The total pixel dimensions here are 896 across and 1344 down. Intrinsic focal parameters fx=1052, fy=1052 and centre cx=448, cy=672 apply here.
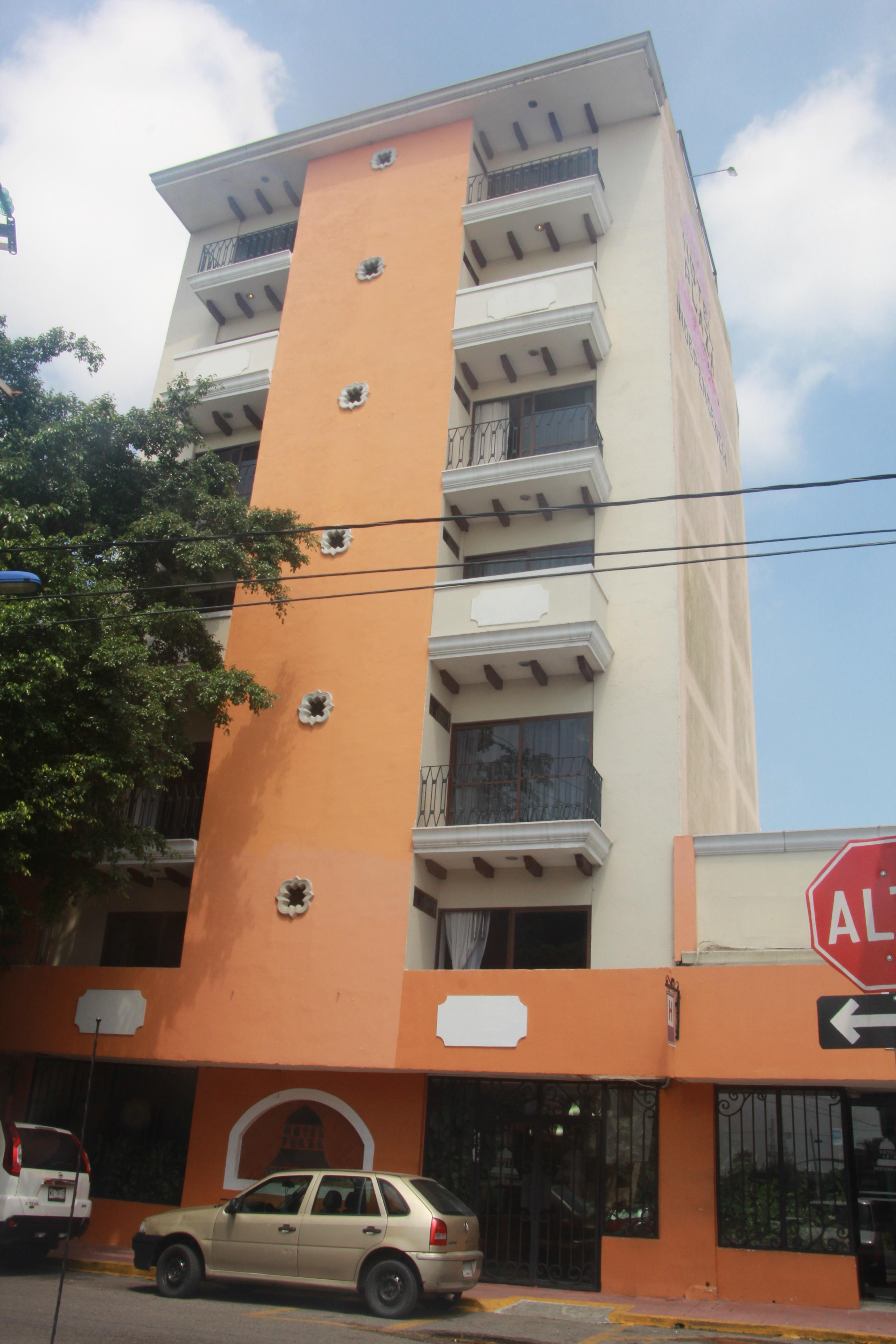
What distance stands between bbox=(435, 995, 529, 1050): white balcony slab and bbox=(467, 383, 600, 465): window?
10239 millimetres

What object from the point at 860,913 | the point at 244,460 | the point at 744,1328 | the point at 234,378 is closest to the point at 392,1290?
the point at 744,1328

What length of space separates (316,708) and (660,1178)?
901 cm

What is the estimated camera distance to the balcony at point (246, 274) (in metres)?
24.0

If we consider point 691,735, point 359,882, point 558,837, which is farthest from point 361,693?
point 691,735

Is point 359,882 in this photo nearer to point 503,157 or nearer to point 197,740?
point 197,740

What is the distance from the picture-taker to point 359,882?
16500mm

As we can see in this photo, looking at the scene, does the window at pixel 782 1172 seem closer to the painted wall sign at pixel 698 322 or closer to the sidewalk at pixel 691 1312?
the sidewalk at pixel 691 1312

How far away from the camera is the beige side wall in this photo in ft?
61.7

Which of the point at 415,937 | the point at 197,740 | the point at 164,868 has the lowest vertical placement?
the point at 415,937

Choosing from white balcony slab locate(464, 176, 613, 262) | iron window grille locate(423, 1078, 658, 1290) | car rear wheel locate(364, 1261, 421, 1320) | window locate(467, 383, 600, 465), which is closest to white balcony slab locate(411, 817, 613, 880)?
iron window grille locate(423, 1078, 658, 1290)

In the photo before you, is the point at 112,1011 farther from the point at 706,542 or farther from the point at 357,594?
the point at 706,542

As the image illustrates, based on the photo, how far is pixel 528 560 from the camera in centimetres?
1894

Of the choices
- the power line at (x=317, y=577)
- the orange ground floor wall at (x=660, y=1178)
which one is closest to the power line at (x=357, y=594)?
the power line at (x=317, y=577)

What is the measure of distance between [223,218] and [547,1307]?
24783mm
